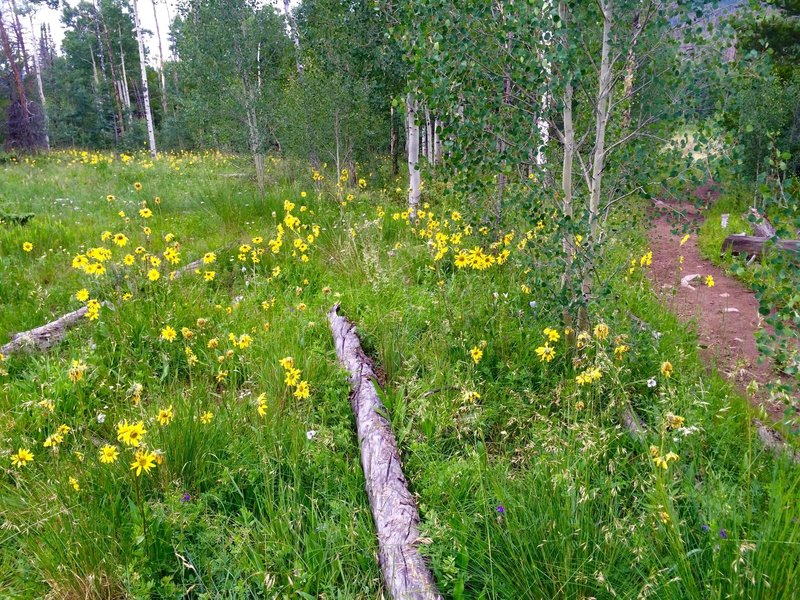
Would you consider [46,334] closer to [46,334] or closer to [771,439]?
→ [46,334]

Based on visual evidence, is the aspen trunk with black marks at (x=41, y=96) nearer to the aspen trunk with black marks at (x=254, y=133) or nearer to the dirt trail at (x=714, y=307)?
the aspen trunk with black marks at (x=254, y=133)

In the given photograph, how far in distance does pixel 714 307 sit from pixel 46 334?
22.5ft

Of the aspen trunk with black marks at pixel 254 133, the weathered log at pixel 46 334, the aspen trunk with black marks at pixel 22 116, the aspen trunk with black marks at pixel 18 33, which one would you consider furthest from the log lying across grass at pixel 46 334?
the aspen trunk with black marks at pixel 18 33

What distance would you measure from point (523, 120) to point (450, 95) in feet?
1.83

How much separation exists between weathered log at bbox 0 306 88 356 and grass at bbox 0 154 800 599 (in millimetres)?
96

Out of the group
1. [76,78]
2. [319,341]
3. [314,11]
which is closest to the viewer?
[319,341]

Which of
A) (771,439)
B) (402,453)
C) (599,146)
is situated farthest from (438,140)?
(771,439)

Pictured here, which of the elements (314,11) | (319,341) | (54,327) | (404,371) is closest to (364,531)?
(404,371)

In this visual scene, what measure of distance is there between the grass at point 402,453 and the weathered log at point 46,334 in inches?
3.8

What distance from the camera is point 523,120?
12.0 feet

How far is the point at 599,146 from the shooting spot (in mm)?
3570

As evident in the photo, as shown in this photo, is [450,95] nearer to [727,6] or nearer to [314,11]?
[727,6]

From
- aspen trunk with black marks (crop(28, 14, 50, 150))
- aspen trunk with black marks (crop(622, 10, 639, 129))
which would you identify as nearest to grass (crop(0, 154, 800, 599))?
aspen trunk with black marks (crop(622, 10, 639, 129))

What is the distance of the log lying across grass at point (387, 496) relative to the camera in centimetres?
200
